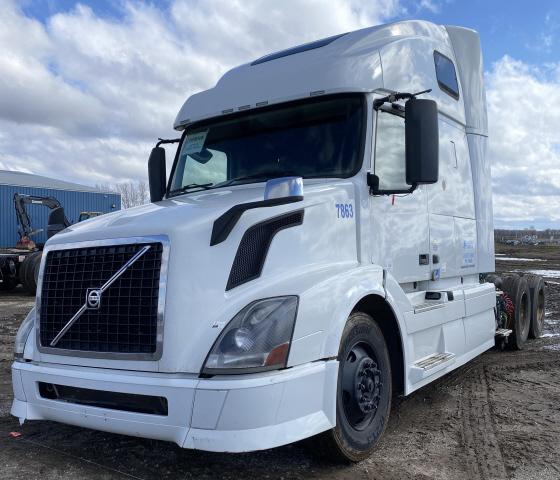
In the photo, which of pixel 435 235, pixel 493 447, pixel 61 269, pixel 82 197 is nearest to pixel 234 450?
pixel 61 269

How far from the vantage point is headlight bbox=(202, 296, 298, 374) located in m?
3.08

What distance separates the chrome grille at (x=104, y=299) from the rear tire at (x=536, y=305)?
7.15m

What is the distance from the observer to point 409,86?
4977mm

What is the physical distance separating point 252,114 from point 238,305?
83.4 inches

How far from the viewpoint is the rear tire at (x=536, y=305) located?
8.76 m

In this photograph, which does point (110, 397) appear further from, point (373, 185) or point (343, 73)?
point (343, 73)

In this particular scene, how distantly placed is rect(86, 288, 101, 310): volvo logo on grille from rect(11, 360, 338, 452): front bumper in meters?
0.38

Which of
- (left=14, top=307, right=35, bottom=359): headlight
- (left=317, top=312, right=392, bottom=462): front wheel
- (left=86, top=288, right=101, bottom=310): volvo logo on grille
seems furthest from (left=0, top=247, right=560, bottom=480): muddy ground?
(left=86, top=288, right=101, bottom=310): volvo logo on grille

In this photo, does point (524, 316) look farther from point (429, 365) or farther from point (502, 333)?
point (429, 365)

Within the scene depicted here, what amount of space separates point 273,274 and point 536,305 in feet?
22.4

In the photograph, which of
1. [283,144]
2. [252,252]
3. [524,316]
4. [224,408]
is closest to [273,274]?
[252,252]

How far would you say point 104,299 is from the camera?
344 centimetres

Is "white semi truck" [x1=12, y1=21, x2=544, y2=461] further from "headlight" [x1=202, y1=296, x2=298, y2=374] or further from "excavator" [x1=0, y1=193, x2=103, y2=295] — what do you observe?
"excavator" [x1=0, y1=193, x2=103, y2=295]

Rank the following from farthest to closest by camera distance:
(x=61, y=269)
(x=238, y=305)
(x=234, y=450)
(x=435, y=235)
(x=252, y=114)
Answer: (x=435, y=235) < (x=252, y=114) < (x=61, y=269) < (x=238, y=305) < (x=234, y=450)
